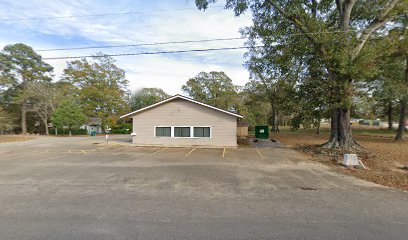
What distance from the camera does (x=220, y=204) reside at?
4.80 m

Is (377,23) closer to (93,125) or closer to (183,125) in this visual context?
(183,125)

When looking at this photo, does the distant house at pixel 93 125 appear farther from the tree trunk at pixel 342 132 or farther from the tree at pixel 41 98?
the tree trunk at pixel 342 132

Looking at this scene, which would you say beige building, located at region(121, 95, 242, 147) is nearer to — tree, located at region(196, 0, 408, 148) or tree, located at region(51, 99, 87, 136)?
tree, located at region(196, 0, 408, 148)

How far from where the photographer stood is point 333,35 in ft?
37.7

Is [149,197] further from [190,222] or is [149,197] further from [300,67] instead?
[300,67]

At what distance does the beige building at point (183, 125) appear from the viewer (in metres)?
16.7

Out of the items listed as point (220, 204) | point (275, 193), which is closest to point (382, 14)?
point (275, 193)

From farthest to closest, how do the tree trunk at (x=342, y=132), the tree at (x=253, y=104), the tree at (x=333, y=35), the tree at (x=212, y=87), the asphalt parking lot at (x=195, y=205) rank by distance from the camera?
the tree at (x=212, y=87), the tree at (x=253, y=104), the tree trunk at (x=342, y=132), the tree at (x=333, y=35), the asphalt parking lot at (x=195, y=205)

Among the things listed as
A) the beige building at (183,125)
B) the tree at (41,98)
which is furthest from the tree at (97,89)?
the beige building at (183,125)

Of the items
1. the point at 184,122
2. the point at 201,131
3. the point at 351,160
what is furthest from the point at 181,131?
the point at 351,160

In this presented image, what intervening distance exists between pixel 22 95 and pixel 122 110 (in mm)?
14590

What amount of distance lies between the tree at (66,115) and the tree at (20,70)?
6.16m

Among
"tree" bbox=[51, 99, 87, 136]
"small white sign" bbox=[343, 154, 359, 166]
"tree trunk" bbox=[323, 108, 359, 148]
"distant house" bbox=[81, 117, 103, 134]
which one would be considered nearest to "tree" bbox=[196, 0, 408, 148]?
"tree trunk" bbox=[323, 108, 359, 148]

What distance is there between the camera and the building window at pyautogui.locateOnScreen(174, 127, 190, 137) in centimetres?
1717
